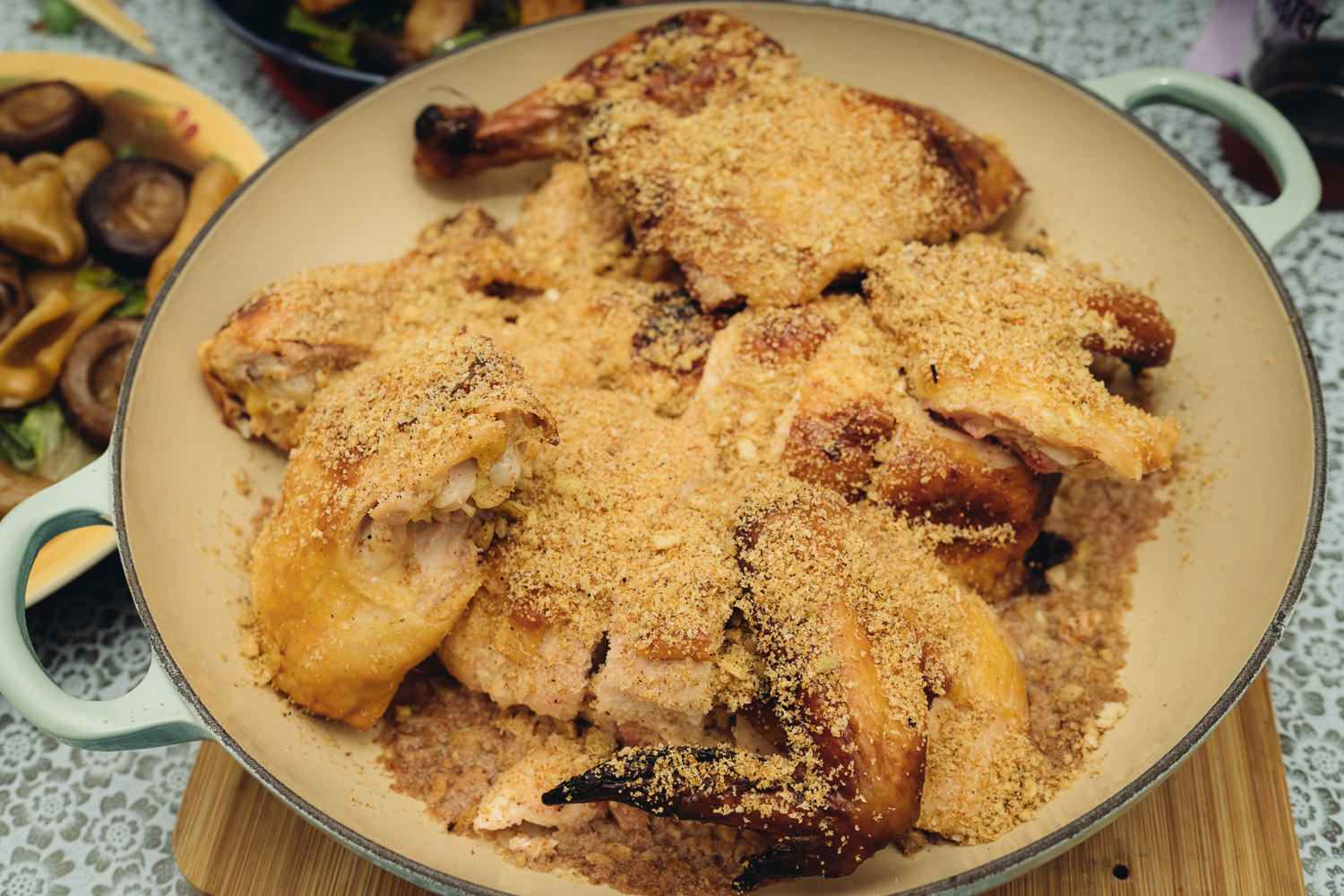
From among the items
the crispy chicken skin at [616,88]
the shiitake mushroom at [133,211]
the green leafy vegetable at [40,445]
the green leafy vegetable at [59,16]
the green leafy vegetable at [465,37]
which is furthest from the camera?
the green leafy vegetable at [59,16]

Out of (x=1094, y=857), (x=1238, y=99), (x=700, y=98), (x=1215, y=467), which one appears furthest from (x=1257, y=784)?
(x=700, y=98)

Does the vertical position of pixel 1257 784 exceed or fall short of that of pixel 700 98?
it falls short

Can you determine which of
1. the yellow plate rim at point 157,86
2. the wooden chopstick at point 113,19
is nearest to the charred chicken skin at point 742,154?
the yellow plate rim at point 157,86

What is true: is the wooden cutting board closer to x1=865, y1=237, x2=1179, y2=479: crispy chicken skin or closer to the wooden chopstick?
x1=865, y1=237, x2=1179, y2=479: crispy chicken skin

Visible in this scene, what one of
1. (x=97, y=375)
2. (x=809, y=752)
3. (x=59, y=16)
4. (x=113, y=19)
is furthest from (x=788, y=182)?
(x=59, y=16)

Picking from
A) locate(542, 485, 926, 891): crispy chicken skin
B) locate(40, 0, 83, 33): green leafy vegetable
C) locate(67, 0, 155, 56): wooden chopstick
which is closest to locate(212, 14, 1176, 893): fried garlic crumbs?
locate(542, 485, 926, 891): crispy chicken skin

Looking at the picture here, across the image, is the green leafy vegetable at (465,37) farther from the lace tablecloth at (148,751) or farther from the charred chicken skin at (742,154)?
the lace tablecloth at (148,751)

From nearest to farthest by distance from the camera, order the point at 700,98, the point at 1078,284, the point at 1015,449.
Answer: the point at 1015,449 < the point at 1078,284 < the point at 700,98

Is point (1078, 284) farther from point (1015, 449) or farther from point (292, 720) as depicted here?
point (292, 720)
